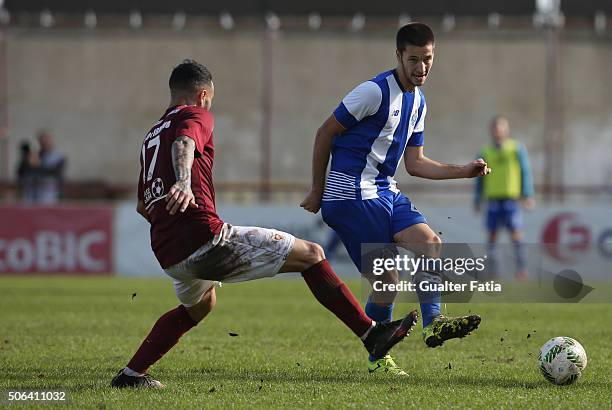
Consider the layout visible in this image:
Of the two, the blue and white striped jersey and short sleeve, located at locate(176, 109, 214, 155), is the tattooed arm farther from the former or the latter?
the blue and white striped jersey

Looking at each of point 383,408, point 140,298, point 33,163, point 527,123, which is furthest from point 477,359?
point 527,123

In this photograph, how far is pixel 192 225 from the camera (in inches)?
237

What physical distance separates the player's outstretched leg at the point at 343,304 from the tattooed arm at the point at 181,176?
2.49 feet

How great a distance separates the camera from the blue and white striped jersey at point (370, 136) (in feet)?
22.5

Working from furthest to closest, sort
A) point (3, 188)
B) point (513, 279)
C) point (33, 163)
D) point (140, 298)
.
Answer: point (3, 188) < point (33, 163) < point (513, 279) < point (140, 298)

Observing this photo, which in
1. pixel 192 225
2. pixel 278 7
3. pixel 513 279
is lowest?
pixel 513 279

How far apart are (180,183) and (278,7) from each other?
22.9 metres

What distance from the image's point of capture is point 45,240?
56.3 ft

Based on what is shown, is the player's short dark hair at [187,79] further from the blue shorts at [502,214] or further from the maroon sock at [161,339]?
the blue shorts at [502,214]

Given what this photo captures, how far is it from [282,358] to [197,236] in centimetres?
204

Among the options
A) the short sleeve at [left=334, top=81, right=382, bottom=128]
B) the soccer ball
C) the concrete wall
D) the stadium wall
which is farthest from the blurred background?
the soccer ball

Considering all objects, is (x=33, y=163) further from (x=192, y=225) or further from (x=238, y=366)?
(x=192, y=225)

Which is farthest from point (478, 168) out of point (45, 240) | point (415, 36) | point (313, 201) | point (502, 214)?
point (45, 240)

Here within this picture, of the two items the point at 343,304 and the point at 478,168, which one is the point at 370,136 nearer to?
the point at 478,168
